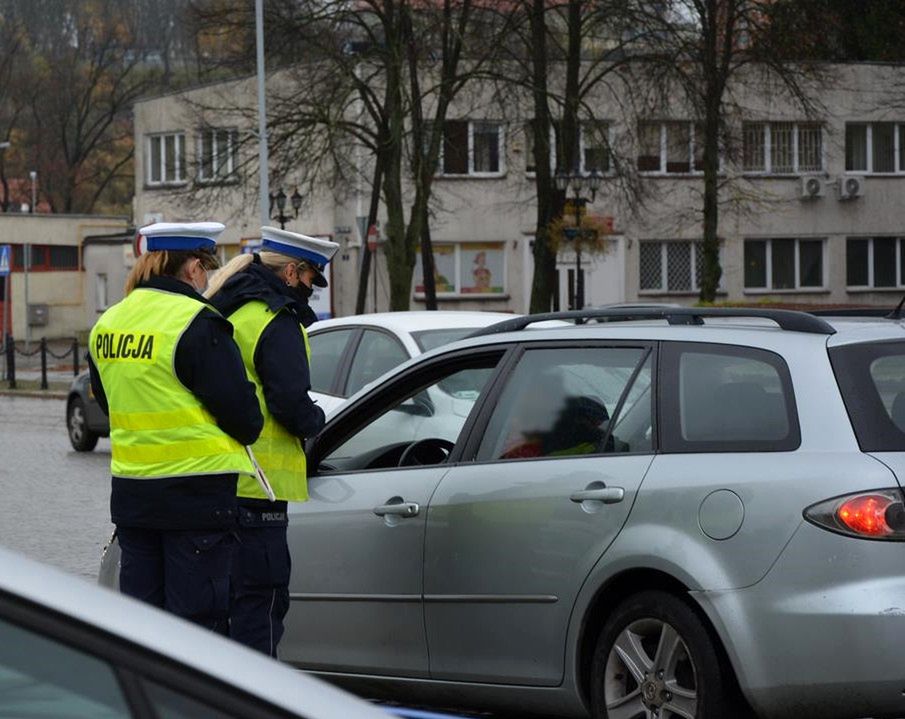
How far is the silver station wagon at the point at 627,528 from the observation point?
5.27 metres

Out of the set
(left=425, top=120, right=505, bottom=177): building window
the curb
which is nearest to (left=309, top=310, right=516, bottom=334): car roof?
the curb

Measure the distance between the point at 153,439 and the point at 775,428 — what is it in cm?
185

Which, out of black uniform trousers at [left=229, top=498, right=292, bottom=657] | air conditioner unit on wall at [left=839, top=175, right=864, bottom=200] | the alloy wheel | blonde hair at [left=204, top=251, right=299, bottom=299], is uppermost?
air conditioner unit on wall at [left=839, top=175, right=864, bottom=200]

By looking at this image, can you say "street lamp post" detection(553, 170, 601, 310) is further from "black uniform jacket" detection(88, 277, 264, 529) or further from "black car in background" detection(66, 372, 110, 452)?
"black uniform jacket" detection(88, 277, 264, 529)

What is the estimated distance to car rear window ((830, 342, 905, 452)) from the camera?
5.42 metres

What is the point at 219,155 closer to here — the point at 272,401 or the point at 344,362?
the point at 344,362

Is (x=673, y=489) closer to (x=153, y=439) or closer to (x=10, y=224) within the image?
(x=153, y=439)

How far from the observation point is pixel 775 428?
5.58m

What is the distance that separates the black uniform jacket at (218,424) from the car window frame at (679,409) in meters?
1.28

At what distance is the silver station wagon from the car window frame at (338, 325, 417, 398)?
529 centimetres

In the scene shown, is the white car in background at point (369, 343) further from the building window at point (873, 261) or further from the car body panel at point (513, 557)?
the building window at point (873, 261)

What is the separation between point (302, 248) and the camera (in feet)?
20.4

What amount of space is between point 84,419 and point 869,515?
55.8 feet

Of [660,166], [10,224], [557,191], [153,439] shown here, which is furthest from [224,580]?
[10,224]
